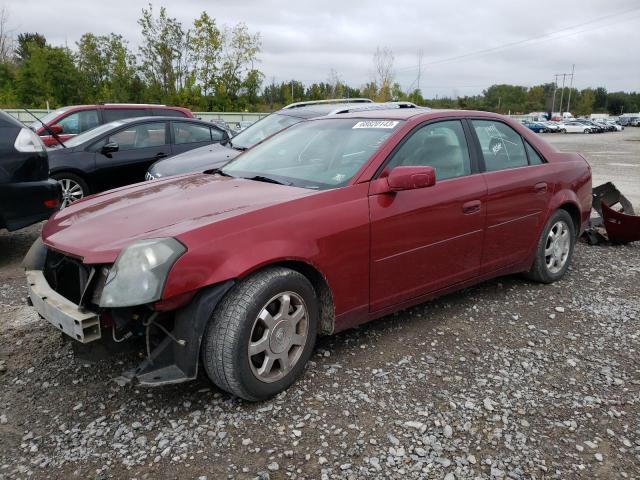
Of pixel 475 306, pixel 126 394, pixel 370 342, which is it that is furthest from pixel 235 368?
pixel 475 306

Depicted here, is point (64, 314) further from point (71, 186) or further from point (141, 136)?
point (141, 136)

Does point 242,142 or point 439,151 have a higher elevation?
point 439,151

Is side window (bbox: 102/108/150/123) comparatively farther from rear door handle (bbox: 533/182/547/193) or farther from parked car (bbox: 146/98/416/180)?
rear door handle (bbox: 533/182/547/193)

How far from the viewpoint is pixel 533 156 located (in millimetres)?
4562

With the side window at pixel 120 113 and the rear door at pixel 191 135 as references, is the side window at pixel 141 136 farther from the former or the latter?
the side window at pixel 120 113

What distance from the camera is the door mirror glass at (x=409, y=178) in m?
3.21

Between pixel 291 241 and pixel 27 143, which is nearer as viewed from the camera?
pixel 291 241

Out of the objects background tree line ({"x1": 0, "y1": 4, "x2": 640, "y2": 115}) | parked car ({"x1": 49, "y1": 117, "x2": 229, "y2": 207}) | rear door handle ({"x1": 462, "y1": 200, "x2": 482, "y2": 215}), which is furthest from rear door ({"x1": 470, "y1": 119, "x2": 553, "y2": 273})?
background tree line ({"x1": 0, "y1": 4, "x2": 640, "y2": 115})

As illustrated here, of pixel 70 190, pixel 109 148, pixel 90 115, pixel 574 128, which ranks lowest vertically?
pixel 574 128

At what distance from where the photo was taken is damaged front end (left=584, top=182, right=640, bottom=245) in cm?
619

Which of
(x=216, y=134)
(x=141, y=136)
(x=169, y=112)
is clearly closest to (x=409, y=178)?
(x=141, y=136)

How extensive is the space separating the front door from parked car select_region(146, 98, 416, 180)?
2728mm

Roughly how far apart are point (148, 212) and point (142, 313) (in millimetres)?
687

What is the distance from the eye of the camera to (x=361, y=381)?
3135 millimetres
